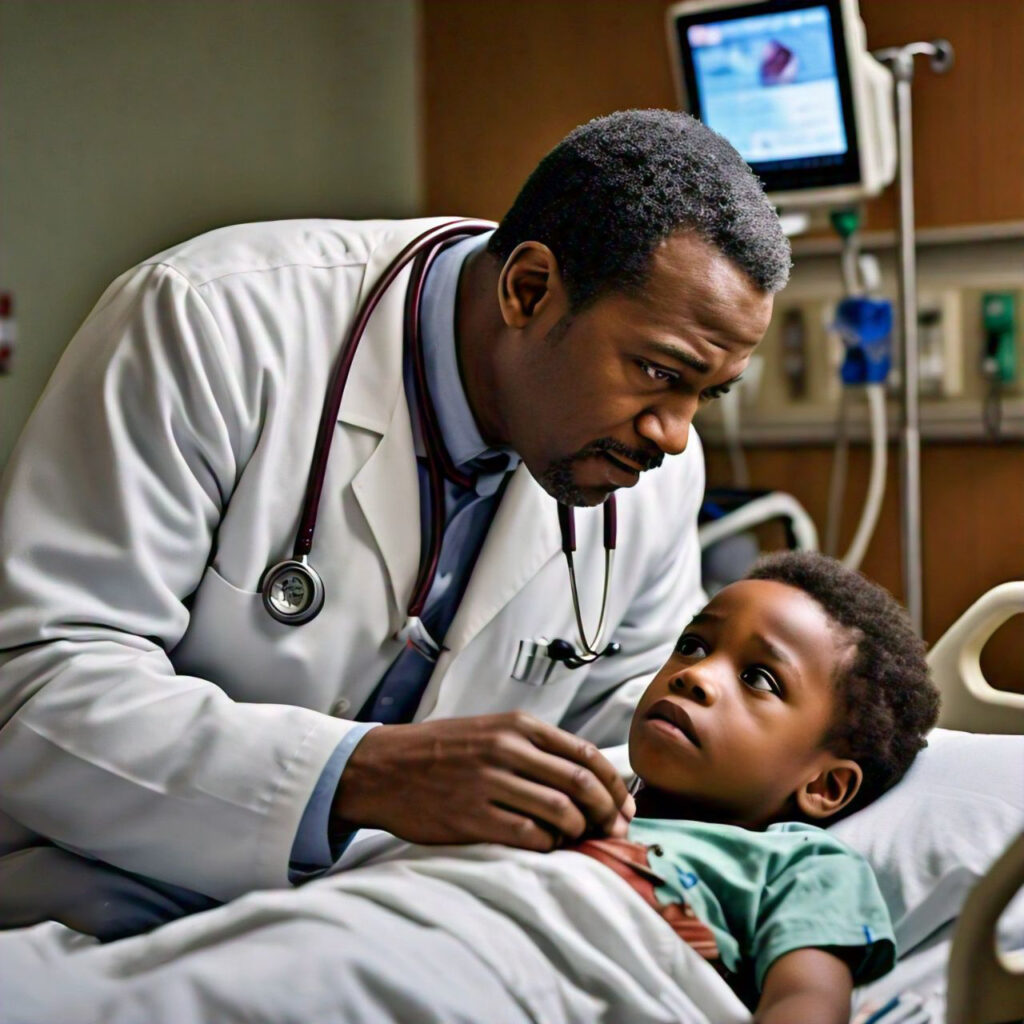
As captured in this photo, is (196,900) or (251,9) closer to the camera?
(196,900)

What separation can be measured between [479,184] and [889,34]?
3.36 feet

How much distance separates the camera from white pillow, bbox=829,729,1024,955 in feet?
3.72

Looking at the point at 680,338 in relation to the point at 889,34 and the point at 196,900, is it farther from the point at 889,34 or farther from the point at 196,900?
the point at 889,34

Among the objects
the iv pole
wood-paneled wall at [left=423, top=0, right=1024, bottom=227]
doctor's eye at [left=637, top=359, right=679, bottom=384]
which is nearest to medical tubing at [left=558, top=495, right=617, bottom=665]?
doctor's eye at [left=637, top=359, right=679, bottom=384]

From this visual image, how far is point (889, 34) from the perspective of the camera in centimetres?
269

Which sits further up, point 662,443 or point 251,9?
point 251,9

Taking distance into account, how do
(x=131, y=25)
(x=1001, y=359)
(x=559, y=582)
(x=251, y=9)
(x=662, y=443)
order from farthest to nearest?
(x=251, y=9) < (x=131, y=25) < (x=1001, y=359) < (x=559, y=582) < (x=662, y=443)

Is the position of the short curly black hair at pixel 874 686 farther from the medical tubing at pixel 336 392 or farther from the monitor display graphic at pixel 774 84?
the monitor display graphic at pixel 774 84

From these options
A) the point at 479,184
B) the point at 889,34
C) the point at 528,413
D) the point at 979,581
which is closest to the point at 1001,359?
the point at 979,581

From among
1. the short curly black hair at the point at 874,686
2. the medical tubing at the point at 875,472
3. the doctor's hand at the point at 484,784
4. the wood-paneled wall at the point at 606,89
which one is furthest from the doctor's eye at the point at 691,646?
the wood-paneled wall at the point at 606,89

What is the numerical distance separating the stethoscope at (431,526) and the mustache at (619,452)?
0.49 feet

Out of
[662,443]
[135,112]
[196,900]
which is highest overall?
[135,112]

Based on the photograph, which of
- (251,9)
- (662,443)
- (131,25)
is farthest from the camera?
(251,9)

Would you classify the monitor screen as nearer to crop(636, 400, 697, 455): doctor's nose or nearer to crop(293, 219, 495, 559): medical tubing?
crop(293, 219, 495, 559): medical tubing
